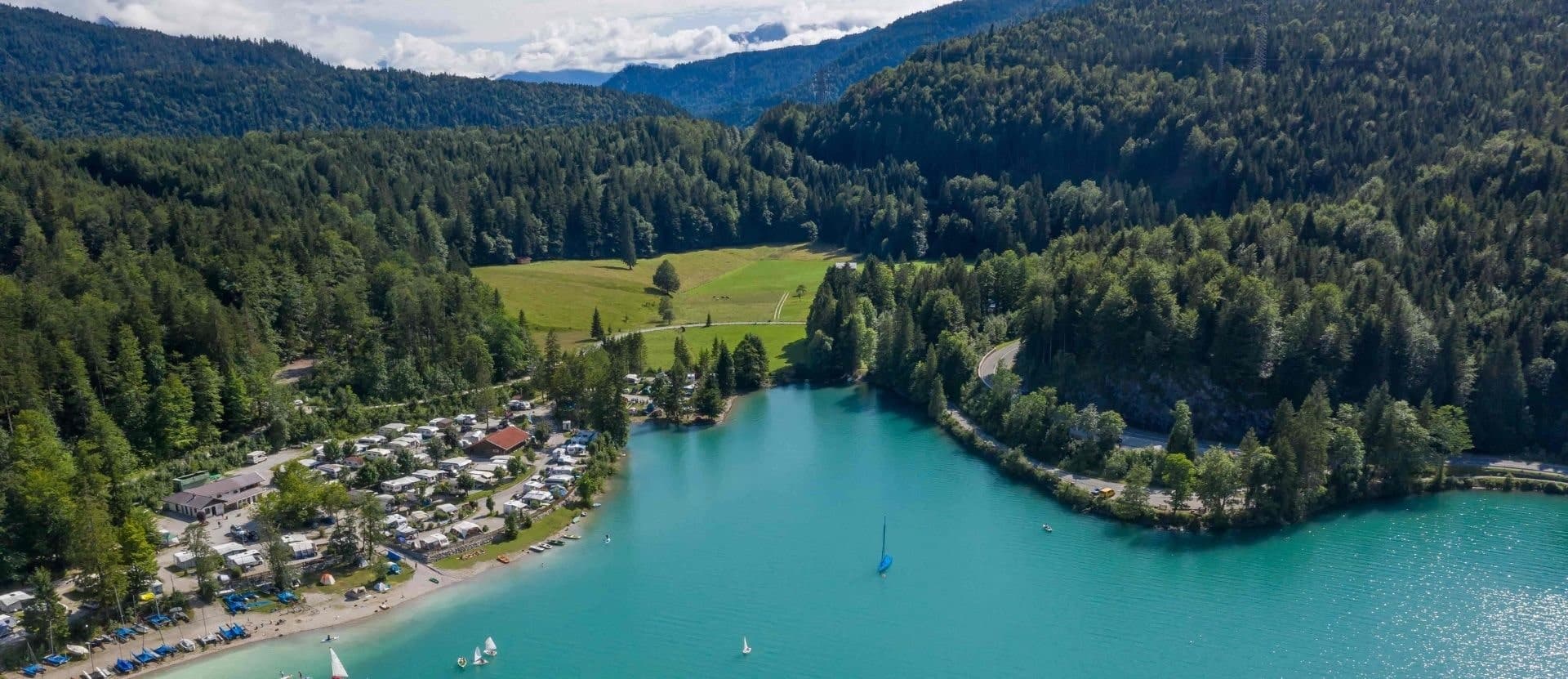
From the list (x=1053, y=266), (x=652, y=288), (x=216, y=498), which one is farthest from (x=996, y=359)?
(x=216, y=498)

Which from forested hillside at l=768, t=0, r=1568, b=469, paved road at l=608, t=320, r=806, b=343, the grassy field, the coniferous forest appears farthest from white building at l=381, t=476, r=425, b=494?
paved road at l=608, t=320, r=806, b=343

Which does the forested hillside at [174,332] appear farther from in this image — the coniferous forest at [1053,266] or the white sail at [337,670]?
the white sail at [337,670]

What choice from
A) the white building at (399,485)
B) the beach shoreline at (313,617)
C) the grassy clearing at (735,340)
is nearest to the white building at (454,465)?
the white building at (399,485)

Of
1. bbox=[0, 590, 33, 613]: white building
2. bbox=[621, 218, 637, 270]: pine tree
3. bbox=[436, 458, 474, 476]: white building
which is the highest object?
bbox=[621, 218, 637, 270]: pine tree

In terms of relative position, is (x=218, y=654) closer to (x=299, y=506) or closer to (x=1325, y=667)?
(x=299, y=506)

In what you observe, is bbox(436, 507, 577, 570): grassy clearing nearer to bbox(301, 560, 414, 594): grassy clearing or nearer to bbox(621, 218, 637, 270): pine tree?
bbox(301, 560, 414, 594): grassy clearing

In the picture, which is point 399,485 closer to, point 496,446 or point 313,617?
point 496,446

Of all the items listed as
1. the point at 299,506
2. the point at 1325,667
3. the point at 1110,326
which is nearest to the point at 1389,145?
the point at 1110,326
